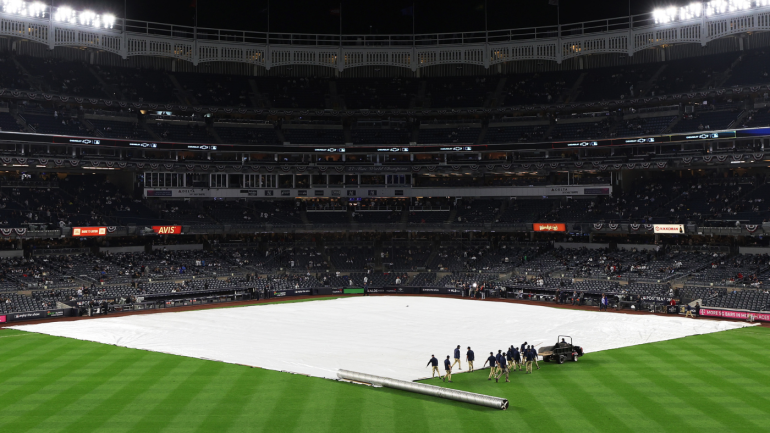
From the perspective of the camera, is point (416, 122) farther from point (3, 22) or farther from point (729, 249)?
point (3, 22)

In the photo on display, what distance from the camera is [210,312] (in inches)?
2016

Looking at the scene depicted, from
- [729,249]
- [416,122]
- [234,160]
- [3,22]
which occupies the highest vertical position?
[3,22]

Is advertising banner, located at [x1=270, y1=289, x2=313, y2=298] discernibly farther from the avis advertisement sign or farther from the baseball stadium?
the avis advertisement sign

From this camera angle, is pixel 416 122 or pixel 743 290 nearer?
pixel 743 290

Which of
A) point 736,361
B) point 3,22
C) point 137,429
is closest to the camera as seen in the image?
point 137,429

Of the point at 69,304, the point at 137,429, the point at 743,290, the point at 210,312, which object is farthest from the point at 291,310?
the point at 743,290

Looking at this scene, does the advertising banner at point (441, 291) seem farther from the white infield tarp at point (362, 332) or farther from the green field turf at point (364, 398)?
the green field turf at point (364, 398)

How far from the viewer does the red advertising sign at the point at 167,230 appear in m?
65.9

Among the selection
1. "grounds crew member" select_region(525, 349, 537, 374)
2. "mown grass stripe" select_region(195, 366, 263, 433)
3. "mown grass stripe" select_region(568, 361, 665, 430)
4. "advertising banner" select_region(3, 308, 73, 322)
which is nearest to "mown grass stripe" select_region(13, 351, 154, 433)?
"mown grass stripe" select_region(195, 366, 263, 433)

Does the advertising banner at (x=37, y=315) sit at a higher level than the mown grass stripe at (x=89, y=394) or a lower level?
higher

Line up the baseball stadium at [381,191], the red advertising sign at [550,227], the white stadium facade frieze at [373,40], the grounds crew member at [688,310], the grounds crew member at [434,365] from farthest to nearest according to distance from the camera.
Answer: the red advertising sign at [550,227]
the white stadium facade frieze at [373,40]
the grounds crew member at [688,310]
the baseball stadium at [381,191]
the grounds crew member at [434,365]

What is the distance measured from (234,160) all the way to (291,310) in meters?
30.8

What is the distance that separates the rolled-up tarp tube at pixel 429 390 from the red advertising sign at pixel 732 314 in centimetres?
3088

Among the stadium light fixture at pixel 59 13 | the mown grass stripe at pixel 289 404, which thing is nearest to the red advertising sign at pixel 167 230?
the stadium light fixture at pixel 59 13
